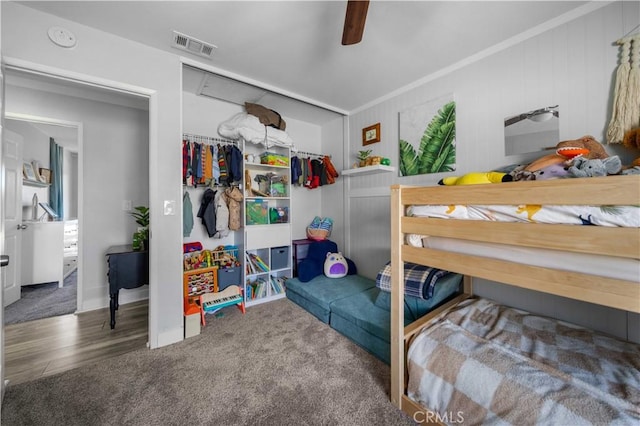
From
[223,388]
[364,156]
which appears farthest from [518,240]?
[364,156]

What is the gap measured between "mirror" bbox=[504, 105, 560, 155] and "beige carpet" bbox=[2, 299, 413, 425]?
1.96 metres

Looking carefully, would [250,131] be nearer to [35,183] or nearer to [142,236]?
[142,236]

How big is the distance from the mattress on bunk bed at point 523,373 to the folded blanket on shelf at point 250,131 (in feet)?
8.16

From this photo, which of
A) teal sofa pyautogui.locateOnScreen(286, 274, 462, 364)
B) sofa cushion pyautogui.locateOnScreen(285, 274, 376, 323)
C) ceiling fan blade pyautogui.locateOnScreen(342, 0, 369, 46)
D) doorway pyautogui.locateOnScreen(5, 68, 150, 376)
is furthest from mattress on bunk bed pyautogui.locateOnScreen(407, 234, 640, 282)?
doorway pyautogui.locateOnScreen(5, 68, 150, 376)

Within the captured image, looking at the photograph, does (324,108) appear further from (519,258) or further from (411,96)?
(519,258)

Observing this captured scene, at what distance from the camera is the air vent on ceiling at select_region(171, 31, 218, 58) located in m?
1.80

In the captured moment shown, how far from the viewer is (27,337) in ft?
6.69

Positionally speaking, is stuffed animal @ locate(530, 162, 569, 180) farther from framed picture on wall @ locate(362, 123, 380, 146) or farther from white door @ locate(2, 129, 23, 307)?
white door @ locate(2, 129, 23, 307)

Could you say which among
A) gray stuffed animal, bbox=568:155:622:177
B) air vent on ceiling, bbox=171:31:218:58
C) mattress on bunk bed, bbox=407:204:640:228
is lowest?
mattress on bunk bed, bbox=407:204:640:228

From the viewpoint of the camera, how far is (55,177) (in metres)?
3.70

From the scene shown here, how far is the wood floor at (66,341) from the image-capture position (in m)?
1.70

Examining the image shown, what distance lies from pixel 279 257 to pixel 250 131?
5.17ft

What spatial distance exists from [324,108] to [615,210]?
2820 millimetres

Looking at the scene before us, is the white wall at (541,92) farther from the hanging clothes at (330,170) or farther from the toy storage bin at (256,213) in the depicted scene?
the toy storage bin at (256,213)
